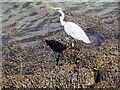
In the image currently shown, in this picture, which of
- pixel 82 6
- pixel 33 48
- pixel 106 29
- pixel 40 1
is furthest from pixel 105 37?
pixel 40 1

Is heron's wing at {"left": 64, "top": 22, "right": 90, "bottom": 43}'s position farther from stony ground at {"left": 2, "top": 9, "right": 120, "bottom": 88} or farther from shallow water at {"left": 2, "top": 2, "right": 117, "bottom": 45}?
shallow water at {"left": 2, "top": 2, "right": 117, "bottom": 45}

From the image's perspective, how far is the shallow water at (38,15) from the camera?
12.8 metres

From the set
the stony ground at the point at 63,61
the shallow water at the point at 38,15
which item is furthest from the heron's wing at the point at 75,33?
the shallow water at the point at 38,15

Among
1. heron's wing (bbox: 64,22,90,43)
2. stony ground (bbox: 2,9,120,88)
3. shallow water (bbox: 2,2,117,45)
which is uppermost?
heron's wing (bbox: 64,22,90,43)

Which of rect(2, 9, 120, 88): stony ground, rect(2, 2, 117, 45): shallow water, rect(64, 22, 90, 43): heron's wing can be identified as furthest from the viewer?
rect(2, 2, 117, 45): shallow water

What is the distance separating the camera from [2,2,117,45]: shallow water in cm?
1277

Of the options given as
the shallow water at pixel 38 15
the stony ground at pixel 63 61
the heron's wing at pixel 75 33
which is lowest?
the stony ground at pixel 63 61

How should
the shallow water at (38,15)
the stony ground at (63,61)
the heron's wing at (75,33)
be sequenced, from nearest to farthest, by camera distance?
the stony ground at (63,61) < the heron's wing at (75,33) < the shallow water at (38,15)

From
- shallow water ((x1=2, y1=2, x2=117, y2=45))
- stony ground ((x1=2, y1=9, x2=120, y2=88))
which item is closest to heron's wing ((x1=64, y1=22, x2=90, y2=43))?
stony ground ((x1=2, y1=9, x2=120, y2=88))

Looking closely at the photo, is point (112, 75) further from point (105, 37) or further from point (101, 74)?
point (105, 37)

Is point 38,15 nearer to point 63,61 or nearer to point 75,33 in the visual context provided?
point 75,33

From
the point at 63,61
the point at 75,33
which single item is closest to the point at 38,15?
the point at 75,33

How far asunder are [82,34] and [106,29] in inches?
59.2

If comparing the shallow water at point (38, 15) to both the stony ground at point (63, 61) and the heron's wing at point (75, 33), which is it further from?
the heron's wing at point (75, 33)
